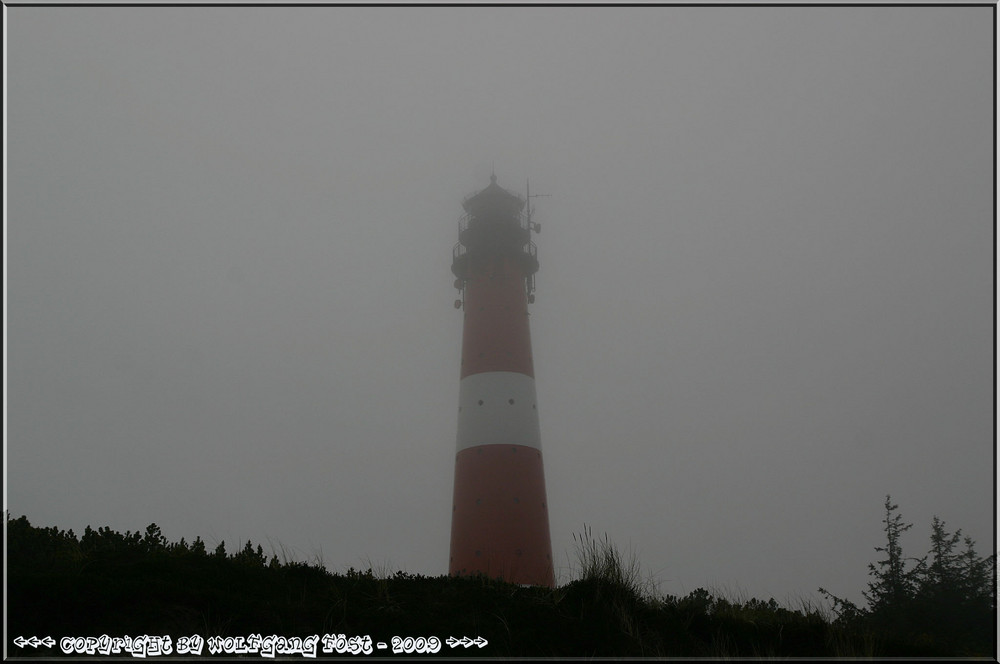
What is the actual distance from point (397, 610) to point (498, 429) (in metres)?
15.1

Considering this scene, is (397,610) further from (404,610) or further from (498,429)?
(498,429)

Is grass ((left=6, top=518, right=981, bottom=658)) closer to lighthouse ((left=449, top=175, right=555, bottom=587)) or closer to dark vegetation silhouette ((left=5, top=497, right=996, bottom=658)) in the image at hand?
dark vegetation silhouette ((left=5, top=497, right=996, bottom=658))

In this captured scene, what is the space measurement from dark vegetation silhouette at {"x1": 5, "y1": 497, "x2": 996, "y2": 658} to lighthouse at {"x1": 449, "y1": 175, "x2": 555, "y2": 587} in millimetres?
11022

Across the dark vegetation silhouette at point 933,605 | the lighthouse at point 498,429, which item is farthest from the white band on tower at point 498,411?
the dark vegetation silhouette at point 933,605

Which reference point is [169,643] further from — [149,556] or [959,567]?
[959,567]

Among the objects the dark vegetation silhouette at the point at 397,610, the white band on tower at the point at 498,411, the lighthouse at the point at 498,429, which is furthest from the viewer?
the white band on tower at the point at 498,411

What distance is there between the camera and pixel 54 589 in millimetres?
9727

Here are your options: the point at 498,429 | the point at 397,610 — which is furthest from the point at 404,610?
the point at 498,429

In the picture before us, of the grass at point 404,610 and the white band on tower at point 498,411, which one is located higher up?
the white band on tower at point 498,411

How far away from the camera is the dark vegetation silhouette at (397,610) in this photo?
9297mm

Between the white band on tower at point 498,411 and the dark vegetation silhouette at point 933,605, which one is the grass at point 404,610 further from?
the white band on tower at point 498,411

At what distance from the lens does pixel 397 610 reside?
10.3 metres

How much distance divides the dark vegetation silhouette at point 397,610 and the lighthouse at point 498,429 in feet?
36.2

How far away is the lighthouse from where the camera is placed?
78.9 feet
